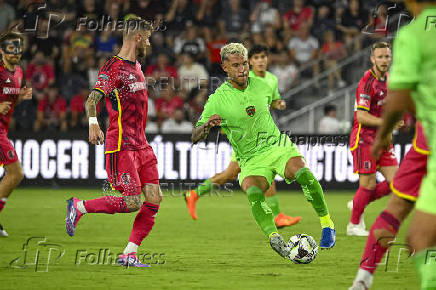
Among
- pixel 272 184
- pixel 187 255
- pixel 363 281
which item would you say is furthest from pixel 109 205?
pixel 272 184

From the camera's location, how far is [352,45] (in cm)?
1836

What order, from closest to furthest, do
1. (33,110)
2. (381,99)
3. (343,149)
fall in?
(381,99)
(343,149)
(33,110)

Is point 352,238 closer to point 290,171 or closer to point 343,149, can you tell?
point 290,171

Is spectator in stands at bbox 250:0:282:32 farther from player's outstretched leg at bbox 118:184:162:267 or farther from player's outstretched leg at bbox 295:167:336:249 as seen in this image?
player's outstretched leg at bbox 118:184:162:267

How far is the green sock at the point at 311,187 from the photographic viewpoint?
807 centimetres

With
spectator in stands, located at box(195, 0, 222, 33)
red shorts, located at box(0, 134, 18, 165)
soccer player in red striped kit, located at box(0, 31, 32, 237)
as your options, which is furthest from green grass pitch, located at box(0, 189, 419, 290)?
spectator in stands, located at box(195, 0, 222, 33)

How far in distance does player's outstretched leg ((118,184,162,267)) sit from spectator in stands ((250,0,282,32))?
487 inches

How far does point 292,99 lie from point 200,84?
2.19 meters

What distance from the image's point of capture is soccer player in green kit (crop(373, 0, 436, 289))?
4.21 meters

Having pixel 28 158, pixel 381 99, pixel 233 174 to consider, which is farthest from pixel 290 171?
pixel 28 158

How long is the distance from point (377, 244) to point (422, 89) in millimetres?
1608

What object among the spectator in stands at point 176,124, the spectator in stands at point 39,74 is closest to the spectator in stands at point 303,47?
the spectator in stands at point 176,124

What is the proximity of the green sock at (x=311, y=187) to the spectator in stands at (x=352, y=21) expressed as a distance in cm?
1166

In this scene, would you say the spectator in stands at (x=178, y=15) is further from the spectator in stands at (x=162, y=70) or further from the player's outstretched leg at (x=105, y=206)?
the player's outstretched leg at (x=105, y=206)
